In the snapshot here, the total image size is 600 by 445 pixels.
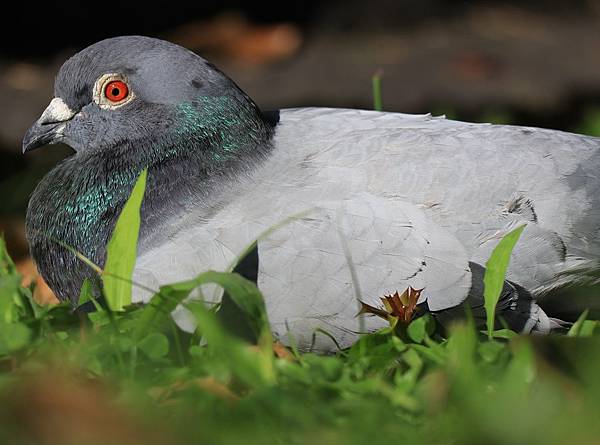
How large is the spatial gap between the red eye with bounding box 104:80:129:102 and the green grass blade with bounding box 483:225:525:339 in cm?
157

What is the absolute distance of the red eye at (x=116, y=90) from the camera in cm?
400

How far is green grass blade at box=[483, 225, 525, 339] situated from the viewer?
3297 mm

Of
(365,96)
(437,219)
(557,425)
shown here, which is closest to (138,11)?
(365,96)

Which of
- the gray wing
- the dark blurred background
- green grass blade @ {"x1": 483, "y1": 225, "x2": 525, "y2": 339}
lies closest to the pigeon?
the gray wing

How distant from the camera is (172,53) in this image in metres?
3.97

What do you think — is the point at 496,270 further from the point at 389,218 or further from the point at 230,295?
the point at 230,295

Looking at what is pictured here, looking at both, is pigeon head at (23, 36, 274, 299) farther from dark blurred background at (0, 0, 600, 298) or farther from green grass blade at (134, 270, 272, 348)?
dark blurred background at (0, 0, 600, 298)

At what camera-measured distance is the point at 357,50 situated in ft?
31.2

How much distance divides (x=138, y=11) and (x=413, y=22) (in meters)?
2.57

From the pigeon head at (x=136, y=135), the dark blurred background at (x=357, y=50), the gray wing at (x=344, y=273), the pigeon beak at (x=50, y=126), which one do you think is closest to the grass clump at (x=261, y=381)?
the gray wing at (x=344, y=273)

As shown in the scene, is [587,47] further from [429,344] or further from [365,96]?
[429,344]

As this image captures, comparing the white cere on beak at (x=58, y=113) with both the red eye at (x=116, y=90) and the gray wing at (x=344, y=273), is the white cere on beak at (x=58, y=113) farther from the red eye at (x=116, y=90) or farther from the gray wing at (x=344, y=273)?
the gray wing at (x=344, y=273)

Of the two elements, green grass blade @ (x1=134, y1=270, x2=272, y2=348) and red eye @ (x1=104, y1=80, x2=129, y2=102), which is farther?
red eye @ (x1=104, y1=80, x2=129, y2=102)

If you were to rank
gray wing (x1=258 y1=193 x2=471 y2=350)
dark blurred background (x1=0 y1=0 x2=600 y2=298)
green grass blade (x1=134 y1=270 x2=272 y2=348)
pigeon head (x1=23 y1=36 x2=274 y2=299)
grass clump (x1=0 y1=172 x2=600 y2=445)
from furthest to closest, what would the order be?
dark blurred background (x1=0 y1=0 x2=600 y2=298), pigeon head (x1=23 y1=36 x2=274 y2=299), gray wing (x1=258 y1=193 x2=471 y2=350), green grass blade (x1=134 y1=270 x2=272 y2=348), grass clump (x1=0 y1=172 x2=600 y2=445)
